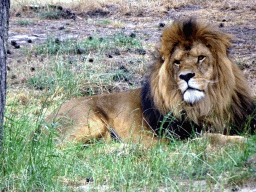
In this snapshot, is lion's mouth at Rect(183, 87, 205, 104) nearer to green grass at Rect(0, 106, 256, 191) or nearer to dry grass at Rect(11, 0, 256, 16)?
green grass at Rect(0, 106, 256, 191)

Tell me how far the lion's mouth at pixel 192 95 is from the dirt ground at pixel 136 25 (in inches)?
97.1

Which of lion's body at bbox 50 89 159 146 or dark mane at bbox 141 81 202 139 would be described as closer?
dark mane at bbox 141 81 202 139

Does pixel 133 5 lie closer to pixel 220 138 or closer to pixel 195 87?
pixel 195 87

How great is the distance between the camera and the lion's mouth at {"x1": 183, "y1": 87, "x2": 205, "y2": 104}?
4.89 metres

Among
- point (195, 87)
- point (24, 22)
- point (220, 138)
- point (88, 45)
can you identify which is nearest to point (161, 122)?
point (195, 87)

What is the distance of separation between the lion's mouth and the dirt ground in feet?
8.09

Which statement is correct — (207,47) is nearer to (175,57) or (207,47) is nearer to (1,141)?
(175,57)

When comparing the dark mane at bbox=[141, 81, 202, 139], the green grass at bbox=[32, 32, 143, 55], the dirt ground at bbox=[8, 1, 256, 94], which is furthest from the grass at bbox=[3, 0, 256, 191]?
the green grass at bbox=[32, 32, 143, 55]

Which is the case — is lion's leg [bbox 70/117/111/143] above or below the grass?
below

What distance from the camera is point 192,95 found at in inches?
194

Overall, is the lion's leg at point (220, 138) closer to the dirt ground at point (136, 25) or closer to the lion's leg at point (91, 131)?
the lion's leg at point (91, 131)

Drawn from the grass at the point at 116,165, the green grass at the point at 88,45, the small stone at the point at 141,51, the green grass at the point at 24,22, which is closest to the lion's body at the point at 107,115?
the grass at the point at 116,165

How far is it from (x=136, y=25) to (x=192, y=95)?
7020 mm

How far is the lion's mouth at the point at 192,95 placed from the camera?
4895 millimetres
